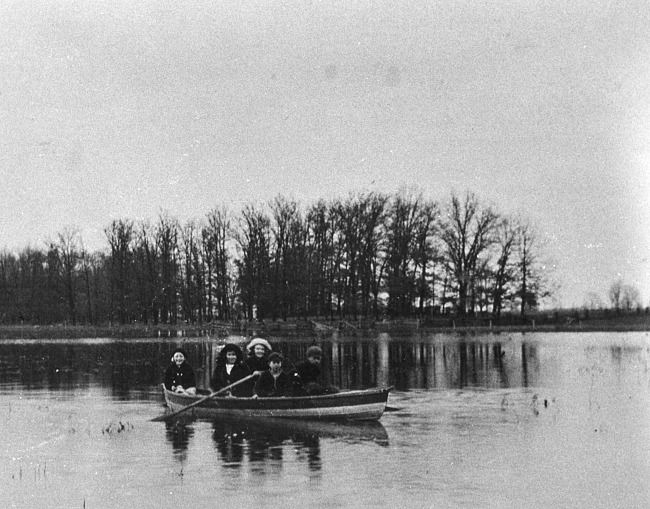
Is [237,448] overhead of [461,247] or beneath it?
beneath

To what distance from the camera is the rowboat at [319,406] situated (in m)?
21.8

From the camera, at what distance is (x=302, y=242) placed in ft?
302

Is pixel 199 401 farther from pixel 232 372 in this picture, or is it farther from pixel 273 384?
pixel 273 384

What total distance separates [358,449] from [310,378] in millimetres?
4804

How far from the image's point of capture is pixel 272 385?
75.4 ft

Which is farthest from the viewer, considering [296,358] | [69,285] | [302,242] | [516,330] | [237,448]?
[69,285]

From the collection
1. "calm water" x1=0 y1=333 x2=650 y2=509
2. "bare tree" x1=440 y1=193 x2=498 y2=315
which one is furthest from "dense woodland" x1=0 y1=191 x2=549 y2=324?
"calm water" x1=0 y1=333 x2=650 y2=509

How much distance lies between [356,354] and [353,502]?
123ft

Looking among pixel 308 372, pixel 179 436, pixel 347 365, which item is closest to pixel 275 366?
pixel 308 372

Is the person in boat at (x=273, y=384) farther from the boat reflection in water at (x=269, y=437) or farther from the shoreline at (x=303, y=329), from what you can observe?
the shoreline at (x=303, y=329)

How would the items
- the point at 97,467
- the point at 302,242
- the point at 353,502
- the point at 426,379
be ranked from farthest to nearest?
1. the point at 302,242
2. the point at 426,379
3. the point at 97,467
4. the point at 353,502

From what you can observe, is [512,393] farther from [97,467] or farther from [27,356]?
[27,356]

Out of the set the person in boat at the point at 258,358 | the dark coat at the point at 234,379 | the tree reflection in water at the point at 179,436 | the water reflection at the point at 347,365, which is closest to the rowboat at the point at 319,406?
the dark coat at the point at 234,379

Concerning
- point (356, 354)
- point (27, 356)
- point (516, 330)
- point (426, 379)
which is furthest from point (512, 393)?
point (516, 330)
